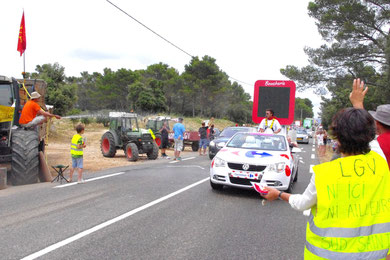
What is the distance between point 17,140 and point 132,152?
20.8ft

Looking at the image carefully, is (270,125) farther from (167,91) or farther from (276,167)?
(167,91)

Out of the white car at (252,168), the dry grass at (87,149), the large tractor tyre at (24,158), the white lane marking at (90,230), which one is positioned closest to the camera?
the white lane marking at (90,230)

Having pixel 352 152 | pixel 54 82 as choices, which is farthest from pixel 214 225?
pixel 54 82

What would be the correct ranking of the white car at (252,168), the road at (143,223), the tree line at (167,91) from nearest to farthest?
the road at (143,223), the white car at (252,168), the tree line at (167,91)

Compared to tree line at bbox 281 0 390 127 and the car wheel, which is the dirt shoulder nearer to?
the car wheel

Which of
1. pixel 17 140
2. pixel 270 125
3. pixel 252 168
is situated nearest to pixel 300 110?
pixel 270 125

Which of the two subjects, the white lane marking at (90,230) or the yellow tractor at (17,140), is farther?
the yellow tractor at (17,140)

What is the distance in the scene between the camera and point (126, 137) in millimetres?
15531

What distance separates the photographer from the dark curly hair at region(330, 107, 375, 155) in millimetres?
2055

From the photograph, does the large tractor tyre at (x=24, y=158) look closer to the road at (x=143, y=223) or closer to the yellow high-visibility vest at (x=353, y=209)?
the road at (x=143, y=223)

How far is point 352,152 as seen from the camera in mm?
2088

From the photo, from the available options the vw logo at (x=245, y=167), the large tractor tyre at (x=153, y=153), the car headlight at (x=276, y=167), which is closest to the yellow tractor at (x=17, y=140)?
the vw logo at (x=245, y=167)

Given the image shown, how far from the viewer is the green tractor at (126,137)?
15.3 metres

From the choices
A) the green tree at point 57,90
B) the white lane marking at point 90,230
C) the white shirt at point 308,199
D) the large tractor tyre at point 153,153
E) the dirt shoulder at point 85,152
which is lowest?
the dirt shoulder at point 85,152
